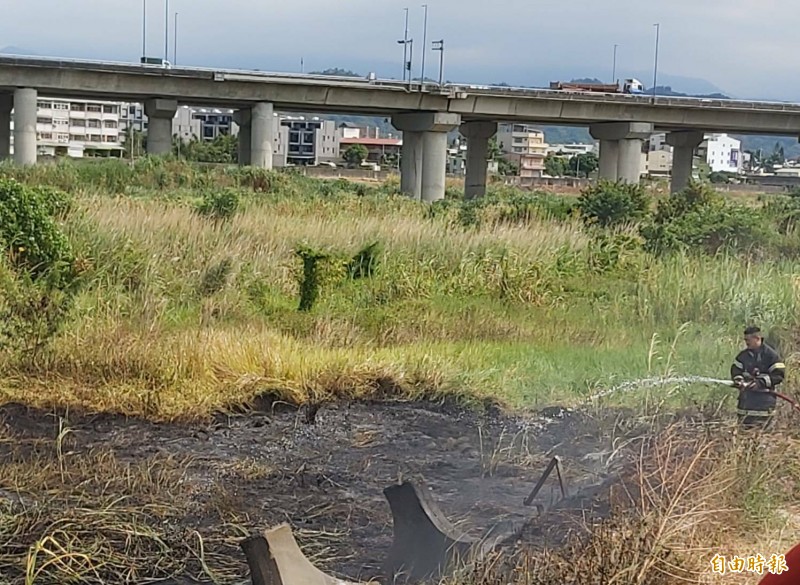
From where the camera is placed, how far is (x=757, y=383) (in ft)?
18.7

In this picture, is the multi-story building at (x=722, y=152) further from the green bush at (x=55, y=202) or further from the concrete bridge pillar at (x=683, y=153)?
the green bush at (x=55, y=202)

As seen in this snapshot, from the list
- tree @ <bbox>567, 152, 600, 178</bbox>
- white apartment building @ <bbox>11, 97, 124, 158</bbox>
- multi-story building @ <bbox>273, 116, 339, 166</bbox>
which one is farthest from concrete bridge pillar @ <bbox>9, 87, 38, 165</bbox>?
white apartment building @ <bbox>11, 97, 124, 158</bbox>

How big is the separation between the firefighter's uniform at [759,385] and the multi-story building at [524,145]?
93233mm

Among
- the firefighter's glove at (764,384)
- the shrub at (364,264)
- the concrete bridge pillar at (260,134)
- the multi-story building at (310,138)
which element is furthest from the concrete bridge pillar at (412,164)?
the multi-story building at (310,138)

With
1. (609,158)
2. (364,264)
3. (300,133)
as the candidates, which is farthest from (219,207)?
(300,133)

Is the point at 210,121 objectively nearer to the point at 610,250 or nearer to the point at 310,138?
the point at 310,138

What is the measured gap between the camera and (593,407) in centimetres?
649

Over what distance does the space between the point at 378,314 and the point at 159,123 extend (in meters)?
27.6

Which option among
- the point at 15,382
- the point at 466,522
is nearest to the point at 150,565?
the point at 466,522

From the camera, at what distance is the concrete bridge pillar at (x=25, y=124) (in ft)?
107

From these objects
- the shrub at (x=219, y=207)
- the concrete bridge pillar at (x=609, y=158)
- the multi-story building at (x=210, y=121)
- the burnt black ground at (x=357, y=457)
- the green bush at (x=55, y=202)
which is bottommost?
the burnt black ground at (x=357, y=457)

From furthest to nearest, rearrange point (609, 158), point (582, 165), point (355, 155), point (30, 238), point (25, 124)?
point (355, 155) < point (582, 165) < point (609, 158) < point (25, 124) < point (30, 238)

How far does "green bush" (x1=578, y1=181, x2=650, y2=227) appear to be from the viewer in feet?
60.3

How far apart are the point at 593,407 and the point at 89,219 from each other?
6.78 meters
